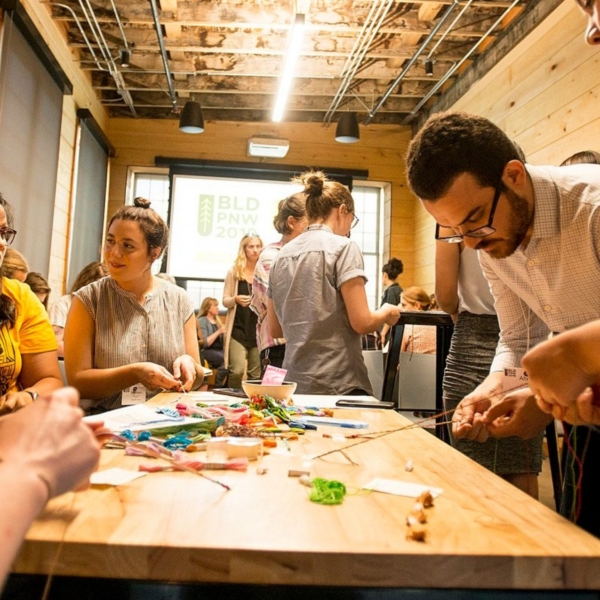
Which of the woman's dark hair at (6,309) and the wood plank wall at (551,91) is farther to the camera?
the wood plank wall at (551,91)

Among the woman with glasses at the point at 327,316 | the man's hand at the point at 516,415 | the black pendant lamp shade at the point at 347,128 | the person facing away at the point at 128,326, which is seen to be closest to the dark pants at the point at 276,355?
the woman with glasses at the point at 327,316

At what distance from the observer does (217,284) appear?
7547mm

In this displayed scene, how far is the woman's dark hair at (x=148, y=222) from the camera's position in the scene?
219 cm

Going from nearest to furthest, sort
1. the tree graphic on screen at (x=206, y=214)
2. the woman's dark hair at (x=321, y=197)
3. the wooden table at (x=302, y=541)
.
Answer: the wooden table at (x=302, y=541)
the woman's dark hair at (x=321, y=197)
the tree graphic on screen at (x=206, y=214)

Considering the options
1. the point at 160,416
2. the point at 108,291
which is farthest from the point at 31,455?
the point at 108,291

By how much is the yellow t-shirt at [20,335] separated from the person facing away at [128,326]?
90 mm

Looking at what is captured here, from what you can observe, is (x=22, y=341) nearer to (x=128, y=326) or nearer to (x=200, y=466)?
(x=128, y=326)

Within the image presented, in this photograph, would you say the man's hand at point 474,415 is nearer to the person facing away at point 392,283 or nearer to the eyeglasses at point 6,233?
the eyeglasses at point 6,233

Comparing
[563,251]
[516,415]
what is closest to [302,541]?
[516,415]

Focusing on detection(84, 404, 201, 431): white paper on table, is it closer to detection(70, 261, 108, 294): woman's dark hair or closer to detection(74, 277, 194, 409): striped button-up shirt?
detection(74, 277, 194, 409): striped button-up shirt

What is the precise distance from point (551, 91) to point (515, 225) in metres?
3.68

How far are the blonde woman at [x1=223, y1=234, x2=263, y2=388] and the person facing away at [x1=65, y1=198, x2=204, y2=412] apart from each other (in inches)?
87.6

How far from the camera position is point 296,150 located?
7.60 m

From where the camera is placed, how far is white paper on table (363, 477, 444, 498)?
2.73 ft
